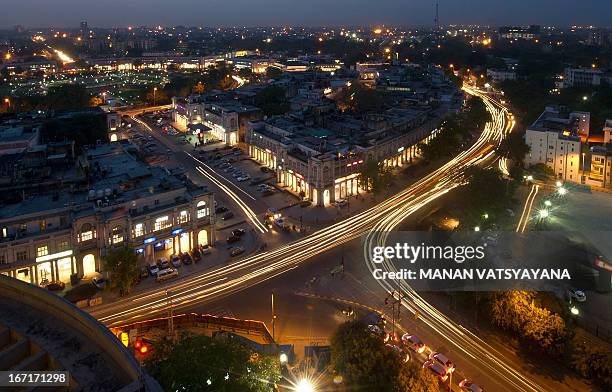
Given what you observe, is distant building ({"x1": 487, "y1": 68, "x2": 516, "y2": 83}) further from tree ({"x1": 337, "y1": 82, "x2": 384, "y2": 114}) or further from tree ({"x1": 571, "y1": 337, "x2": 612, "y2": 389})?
tree ({"x1": 571, "y1": 337, "x2": 612, "y2": 389})

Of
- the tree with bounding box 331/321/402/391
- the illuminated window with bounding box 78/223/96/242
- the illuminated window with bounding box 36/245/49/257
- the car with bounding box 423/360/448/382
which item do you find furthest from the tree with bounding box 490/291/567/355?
the illuminated window with bounding box 36/245/49/257

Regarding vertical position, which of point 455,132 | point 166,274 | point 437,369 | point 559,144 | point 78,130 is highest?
point 78,130

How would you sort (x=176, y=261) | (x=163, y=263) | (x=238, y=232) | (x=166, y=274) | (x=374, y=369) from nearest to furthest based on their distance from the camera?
(x=374, y=369), (x=166, y=274), (x=163, y=263), (x=176, y=261), (x=238, y=232)

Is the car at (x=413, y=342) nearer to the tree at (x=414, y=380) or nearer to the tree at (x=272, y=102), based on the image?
the tree at (x=414, y=380)

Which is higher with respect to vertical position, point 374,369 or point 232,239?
point 374,369

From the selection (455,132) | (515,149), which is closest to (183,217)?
(455,132)

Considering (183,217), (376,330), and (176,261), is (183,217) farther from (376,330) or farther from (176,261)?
(376,330)
